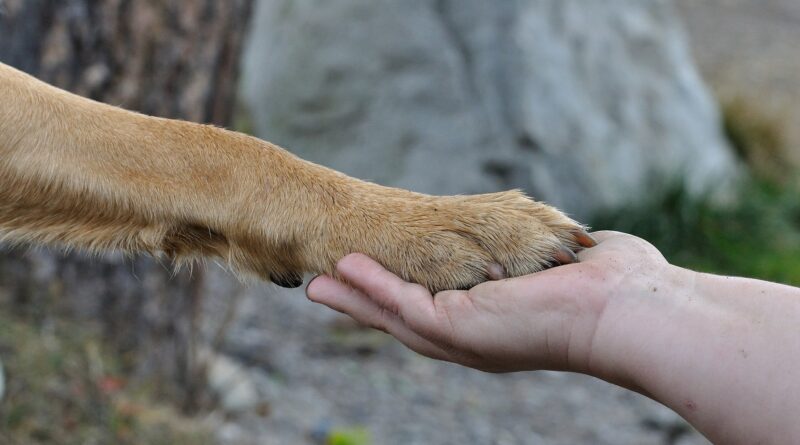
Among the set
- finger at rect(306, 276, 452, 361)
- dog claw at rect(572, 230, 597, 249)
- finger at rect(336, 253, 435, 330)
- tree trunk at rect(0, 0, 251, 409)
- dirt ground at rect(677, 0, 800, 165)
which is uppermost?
dirt ground at rect(677, 0, 800, 165)

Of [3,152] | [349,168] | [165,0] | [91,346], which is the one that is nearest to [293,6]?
[349,168]

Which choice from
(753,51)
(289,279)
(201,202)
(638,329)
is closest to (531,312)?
(638,329)

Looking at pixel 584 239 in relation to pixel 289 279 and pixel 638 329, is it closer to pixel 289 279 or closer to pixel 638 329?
pixel 638 329

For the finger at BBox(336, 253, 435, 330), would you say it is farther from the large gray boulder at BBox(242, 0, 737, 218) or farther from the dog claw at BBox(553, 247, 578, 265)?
the large gray boulder at BBox(242, 0, 737, 218)

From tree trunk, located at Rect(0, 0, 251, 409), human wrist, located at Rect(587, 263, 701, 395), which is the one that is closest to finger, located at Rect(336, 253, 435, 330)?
human wrist, located at Rect(587, 263, 701, 395)

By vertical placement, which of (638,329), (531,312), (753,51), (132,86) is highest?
(753,51)

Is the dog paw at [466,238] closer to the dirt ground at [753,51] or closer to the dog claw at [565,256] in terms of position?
the dog claw at [565,256]

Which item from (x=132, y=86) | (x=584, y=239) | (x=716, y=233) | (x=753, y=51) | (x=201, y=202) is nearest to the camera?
(x=584, y=239)
